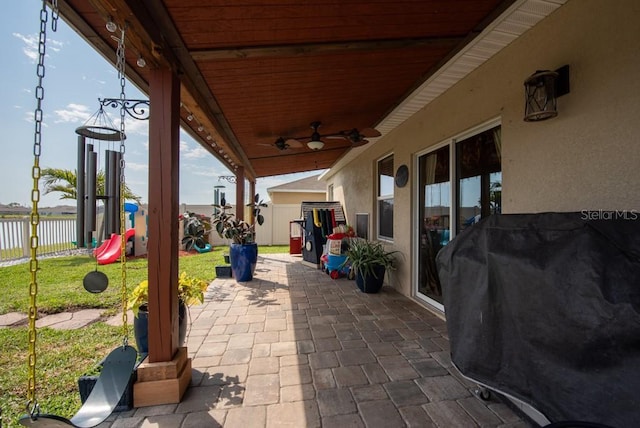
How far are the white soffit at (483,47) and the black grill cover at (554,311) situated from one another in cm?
145

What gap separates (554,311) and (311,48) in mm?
2313

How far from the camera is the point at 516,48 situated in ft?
7.77

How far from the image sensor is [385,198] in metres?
5.55

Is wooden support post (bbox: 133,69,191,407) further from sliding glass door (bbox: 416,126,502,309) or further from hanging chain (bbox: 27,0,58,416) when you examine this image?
sliding glass door (bbox: 416,126,502,309)

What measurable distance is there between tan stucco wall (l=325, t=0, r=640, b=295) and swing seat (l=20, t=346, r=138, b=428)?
2941 mm

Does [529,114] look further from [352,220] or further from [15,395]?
[352,220]

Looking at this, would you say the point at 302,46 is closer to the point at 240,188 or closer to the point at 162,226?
the point at 162,226

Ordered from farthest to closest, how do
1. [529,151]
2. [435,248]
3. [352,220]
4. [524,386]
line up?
[352,220], [435,248], [529,151], [524,386]

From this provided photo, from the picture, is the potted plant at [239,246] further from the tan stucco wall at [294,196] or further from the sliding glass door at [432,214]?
the tan stucco wall at [294,196]

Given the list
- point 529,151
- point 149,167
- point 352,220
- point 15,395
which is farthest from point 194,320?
point 352,220

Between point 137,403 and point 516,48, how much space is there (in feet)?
12.4

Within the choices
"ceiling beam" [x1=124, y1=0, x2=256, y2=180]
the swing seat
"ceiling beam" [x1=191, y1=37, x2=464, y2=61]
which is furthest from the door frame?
the swing seat

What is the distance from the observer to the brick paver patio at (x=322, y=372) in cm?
183

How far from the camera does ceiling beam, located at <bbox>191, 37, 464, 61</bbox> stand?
2289mm
